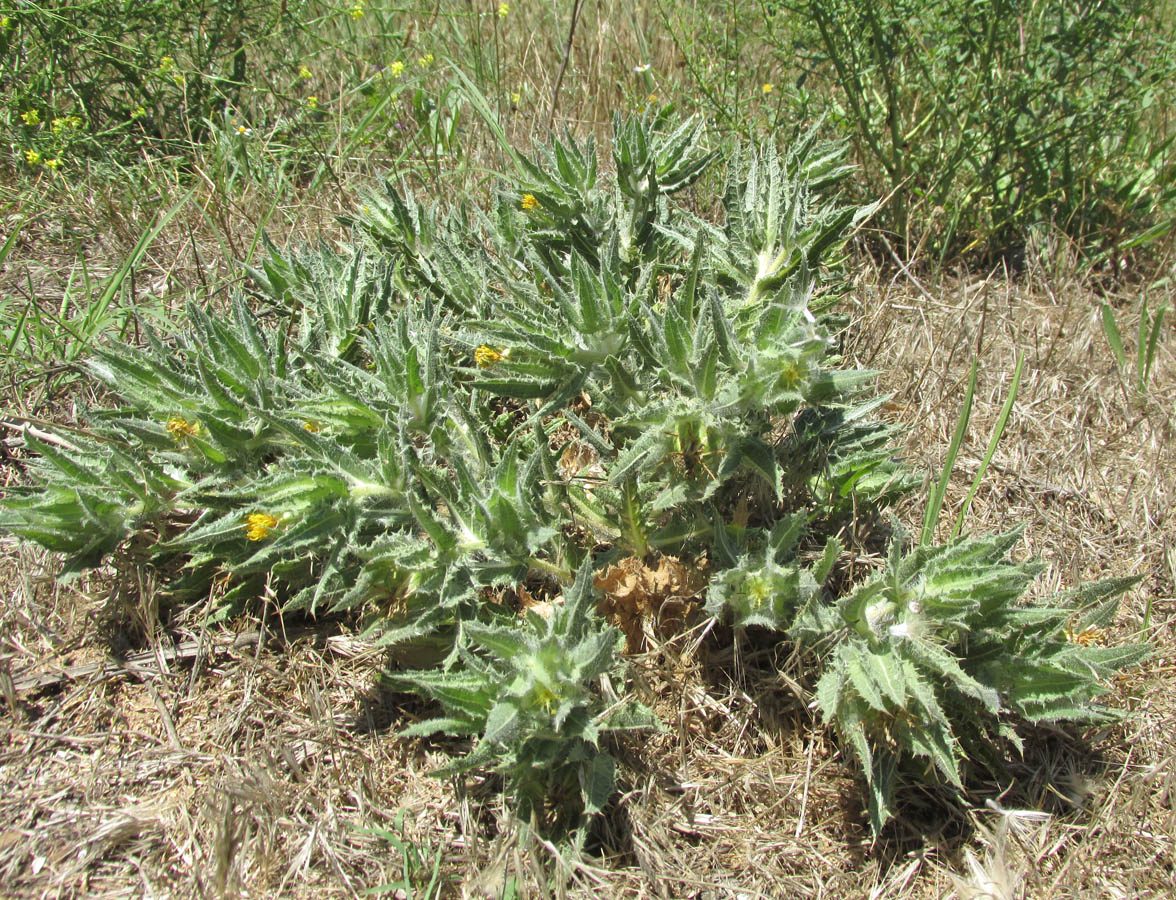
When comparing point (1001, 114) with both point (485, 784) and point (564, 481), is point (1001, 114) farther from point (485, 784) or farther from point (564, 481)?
point (485, 784)

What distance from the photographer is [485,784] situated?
7.52 feet

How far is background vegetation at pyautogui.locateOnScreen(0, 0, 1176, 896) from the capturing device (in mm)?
2092

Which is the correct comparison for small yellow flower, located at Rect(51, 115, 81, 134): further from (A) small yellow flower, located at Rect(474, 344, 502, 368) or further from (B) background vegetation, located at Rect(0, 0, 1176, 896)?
(A) small yellow flower, located at Rect(474, 344, 502, 368)

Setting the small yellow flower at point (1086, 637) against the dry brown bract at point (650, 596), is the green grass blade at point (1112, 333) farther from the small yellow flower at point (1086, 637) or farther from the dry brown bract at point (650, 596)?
the dry brown bract at point (650, 596)

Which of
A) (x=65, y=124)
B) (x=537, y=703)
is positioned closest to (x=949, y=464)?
(x=537, y=703)

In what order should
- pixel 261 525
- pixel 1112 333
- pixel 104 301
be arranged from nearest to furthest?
pixel 261 525, pixel 1112 333, pixel 104 301

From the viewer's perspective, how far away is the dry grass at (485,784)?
83.9 inches

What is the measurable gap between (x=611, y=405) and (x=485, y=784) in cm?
108

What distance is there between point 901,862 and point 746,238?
5.60 ft

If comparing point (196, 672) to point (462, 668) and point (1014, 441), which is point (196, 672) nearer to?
point (462, 668)

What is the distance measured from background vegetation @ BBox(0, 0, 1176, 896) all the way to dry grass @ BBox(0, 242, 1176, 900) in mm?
16

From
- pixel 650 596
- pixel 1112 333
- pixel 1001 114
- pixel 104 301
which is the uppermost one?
pixel 1001 114

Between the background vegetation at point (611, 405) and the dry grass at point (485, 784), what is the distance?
16 millimetres

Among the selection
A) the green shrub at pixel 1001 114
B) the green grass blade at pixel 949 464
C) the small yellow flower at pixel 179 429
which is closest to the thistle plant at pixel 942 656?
the green grass blade at pixel 949 464
